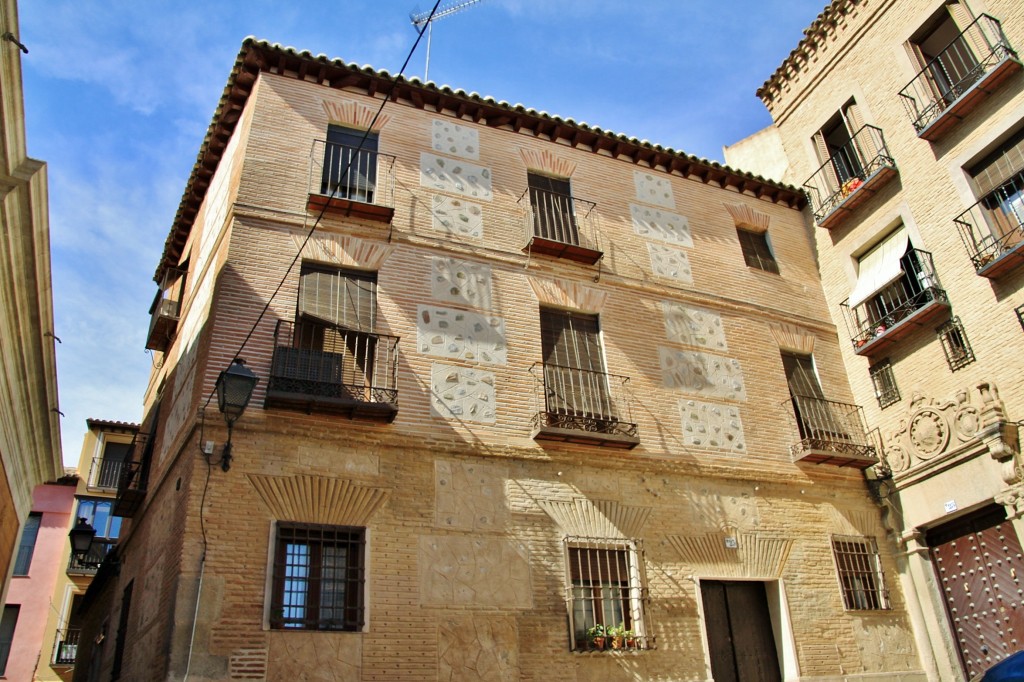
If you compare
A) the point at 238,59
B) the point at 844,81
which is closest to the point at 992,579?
the point at 844,81

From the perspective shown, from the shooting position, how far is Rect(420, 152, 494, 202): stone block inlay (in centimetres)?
1191

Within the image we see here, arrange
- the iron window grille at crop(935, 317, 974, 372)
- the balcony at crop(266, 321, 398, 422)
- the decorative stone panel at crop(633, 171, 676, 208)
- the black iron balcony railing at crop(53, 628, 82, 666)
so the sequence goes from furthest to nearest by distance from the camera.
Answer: the black iron balcony railing at crop(53, 628, 82, 666) → the decorative stone panel at crop(633, 171, 676, 208) → the iron window grille at crop(935, 317, 974, 372) → the balcony at crop(266, 321, 398, 422)

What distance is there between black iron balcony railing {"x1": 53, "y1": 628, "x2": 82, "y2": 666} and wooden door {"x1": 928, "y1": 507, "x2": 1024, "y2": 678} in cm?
2273

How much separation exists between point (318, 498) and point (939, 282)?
9.59m

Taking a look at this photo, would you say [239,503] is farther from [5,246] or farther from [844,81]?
[844,81]

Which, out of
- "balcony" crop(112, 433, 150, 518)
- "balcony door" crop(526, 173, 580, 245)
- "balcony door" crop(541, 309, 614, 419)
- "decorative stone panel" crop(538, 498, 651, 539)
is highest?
"balcony door" crop(526, 173, 580, 245)

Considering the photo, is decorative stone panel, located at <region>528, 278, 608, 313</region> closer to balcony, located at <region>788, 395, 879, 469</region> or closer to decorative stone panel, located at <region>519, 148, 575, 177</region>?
decorative stone panel, located at <region>519, 148, 575, 177</region>

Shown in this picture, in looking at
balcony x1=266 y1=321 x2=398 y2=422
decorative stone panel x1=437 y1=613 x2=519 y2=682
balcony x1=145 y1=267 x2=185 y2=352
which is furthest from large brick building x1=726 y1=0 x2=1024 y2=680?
balcony x1=145 y1=267 x2=185 y2=352

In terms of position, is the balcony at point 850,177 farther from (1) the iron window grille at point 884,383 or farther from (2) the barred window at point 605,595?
(2) the barred window at point 605,595

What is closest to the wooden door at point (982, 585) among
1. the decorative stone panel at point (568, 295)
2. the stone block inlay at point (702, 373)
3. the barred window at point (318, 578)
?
the stone block inlay at point (702, 373)

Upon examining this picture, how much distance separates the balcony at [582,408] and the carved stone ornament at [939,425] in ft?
14.2

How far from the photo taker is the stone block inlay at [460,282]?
10.9 meters

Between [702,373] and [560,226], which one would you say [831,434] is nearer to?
[702,373]

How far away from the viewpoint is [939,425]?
37.4ft
